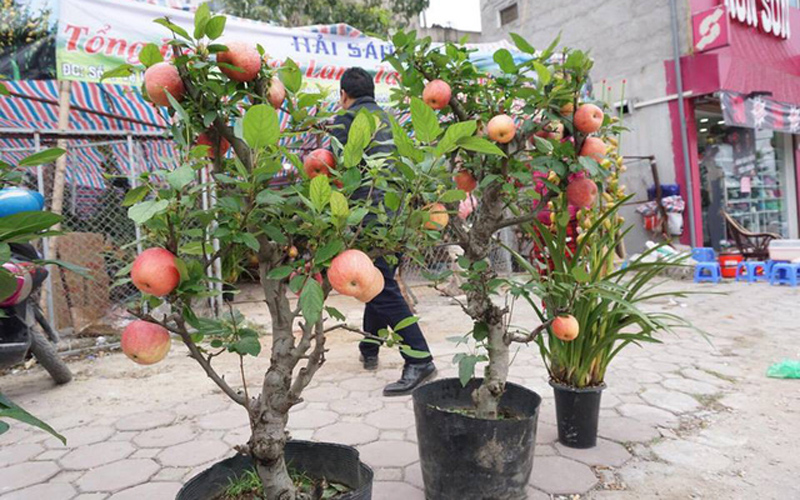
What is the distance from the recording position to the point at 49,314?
4.02m

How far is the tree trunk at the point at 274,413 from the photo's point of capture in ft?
4.30

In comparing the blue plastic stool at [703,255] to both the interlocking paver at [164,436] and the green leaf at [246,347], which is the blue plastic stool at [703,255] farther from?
the green leaf at [246,347]

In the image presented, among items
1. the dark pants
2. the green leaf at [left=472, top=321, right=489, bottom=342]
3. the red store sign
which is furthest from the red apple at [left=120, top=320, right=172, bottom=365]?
the red store sign

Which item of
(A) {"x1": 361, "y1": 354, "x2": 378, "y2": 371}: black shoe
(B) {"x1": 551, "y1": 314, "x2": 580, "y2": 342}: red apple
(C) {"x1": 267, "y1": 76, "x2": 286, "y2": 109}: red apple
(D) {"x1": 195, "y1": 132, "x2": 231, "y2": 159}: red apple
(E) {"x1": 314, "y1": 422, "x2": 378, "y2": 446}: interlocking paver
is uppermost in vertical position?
(C) {"x1": 267, "y1": 76, "x2": 286, "y2": 109}: red apple

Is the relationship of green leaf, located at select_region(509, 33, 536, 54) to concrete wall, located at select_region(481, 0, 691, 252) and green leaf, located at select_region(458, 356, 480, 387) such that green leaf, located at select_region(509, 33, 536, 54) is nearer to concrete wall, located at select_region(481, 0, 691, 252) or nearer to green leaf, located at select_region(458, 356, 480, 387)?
green leaf, located at select_region(458, 356, 480, 387)

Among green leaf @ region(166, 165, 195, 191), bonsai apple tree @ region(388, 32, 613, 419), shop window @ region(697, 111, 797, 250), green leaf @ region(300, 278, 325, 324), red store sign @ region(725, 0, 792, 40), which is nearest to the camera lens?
green leaf @ region(166, 165, 195, 191)

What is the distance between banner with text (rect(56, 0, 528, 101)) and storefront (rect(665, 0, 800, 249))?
546 cm

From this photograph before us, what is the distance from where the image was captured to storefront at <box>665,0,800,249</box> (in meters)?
8.29

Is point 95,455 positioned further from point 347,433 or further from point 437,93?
point 437,93

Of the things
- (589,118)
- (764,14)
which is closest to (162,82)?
(589,118)

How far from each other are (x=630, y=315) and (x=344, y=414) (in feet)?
5.01

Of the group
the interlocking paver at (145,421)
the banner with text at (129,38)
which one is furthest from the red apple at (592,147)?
the banner with text at (129,38)

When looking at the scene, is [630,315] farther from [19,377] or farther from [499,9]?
[499,9]

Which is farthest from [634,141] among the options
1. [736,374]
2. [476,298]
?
[476,298]
